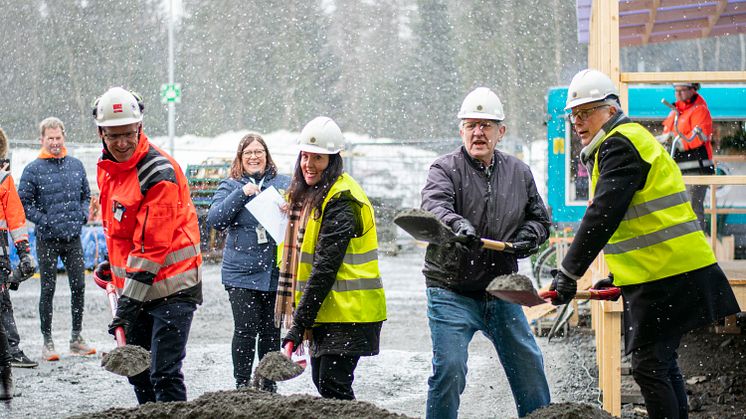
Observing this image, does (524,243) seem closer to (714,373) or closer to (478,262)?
(478,262)

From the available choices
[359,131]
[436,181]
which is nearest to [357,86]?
[359,131]

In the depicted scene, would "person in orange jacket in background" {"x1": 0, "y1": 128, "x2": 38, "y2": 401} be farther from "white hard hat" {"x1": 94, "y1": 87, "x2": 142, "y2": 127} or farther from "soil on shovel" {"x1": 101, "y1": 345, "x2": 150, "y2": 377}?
"soil on shovel" {"x1": 101, "y1": 345, "x2": 150, "y2": 377}

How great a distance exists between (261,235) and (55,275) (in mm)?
2950

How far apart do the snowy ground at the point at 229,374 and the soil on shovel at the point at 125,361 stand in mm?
2418

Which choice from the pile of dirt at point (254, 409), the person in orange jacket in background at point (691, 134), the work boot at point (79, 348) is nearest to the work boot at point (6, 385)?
the work boot at point (79, 348)

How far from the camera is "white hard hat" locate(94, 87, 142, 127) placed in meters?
4.46

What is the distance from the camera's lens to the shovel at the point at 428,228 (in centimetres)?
429

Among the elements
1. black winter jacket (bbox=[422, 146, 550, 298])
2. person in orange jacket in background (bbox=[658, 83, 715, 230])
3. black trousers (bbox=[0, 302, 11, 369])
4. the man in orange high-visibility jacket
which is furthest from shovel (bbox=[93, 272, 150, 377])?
person in orange jacket in background (bbox=[658, 83, 715, 230])

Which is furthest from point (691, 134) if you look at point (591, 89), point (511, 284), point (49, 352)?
point (49, 352)

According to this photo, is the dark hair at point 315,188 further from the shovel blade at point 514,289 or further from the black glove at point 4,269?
the black glove at point 4,269

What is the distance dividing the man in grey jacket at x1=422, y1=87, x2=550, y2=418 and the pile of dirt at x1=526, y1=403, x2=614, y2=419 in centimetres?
92

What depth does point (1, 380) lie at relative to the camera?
664 centimetres

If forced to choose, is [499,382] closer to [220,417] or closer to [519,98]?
[220,417]

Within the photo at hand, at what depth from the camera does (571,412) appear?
347 cm
